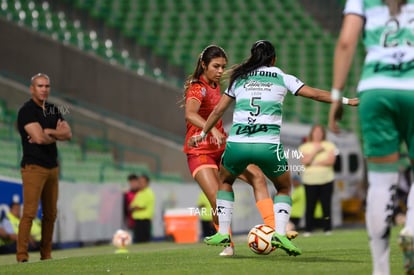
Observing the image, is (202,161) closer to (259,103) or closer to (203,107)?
(203,107)

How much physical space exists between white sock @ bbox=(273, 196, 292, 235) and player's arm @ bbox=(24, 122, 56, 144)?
362 cm

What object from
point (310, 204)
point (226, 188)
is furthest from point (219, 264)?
point (310, 204)

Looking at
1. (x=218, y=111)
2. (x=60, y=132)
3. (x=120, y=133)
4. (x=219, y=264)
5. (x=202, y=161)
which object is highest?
(x=120, y=133)

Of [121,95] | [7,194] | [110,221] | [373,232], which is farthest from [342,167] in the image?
[373,232]

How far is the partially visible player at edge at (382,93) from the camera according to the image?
7059mm

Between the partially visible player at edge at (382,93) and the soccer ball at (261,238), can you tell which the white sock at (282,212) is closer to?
the soccer ball at (261,238)

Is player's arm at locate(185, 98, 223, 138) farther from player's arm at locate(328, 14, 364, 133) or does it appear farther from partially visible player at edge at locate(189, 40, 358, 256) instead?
player's arm at locate(328, 14, 364, 133)

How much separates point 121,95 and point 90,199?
8715 millimetres

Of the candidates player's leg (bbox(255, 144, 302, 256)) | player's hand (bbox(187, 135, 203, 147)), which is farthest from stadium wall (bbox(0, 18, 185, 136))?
player's leg (bbox(255, 144, 302, 256))

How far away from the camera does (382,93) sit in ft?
23.1

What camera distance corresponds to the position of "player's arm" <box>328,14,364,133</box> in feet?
23.1

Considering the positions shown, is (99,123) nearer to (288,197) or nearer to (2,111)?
(2,111)

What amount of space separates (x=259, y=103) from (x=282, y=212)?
1.11 metres

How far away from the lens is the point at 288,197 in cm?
1077
